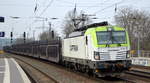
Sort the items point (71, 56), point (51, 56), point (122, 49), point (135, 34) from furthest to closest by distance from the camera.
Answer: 1. point (135, 34)
2. point (51, 56)
3. point (71, 56)
4. point (122, 49)

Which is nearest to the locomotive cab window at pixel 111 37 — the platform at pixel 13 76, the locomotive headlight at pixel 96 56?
the locomotive headlight at pixel 96 56

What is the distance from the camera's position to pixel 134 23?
61.8 m

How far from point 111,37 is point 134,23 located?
1830 inches

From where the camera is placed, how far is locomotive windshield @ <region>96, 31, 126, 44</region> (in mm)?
16469

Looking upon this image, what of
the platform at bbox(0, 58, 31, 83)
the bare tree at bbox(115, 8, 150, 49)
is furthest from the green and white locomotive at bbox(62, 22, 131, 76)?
the bare tree at bbox(115, 8, 150, 49)

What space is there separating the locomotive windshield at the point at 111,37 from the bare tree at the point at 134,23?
4415cm

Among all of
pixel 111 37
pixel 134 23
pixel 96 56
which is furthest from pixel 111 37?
pixel 134 23

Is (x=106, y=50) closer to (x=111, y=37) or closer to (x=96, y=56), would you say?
(x=96, y=56)

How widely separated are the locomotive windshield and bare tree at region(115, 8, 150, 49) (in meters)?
44.2

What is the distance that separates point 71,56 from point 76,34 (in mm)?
2583

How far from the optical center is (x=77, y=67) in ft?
70.5

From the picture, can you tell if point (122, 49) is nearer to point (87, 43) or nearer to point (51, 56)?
point (87, 43)

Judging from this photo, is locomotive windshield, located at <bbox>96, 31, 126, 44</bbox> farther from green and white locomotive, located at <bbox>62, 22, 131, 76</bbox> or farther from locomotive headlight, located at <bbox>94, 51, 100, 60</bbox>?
locomotive headlight, located at <bbox>94, 51, 100, 60</bbox>

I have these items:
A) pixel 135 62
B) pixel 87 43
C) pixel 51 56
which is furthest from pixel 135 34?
pixel 87 43
